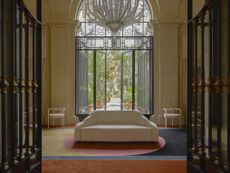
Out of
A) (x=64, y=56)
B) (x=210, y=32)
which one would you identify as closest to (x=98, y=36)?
(x=64, y=56)

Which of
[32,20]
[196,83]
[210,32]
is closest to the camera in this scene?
[210,32]

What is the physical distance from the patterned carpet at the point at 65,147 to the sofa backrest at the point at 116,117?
3.32ft

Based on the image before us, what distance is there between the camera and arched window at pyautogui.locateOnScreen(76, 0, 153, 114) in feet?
37.5

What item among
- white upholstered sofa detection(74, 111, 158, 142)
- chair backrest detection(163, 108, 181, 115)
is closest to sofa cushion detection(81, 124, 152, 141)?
white upholstered sofa detection(74, 111, 158, 142)

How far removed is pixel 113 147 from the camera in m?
6.89

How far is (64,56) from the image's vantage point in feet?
36.2

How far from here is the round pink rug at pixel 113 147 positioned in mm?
6257

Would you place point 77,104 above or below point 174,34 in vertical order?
below

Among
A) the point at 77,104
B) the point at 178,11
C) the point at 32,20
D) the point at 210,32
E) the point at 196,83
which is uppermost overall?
the point at 178,11

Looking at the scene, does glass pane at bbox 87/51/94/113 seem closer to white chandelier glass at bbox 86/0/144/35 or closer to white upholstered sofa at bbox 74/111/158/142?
white chandelier glass at bbox 86/0/144/35

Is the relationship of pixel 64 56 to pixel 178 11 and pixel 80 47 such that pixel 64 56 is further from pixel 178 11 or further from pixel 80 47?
pixel 178 11

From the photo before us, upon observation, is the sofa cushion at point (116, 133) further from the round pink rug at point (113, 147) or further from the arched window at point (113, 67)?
the arched window at point (113, 67)

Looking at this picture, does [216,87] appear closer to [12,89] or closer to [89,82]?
[12,89]

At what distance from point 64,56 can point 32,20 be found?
7.97 metres
